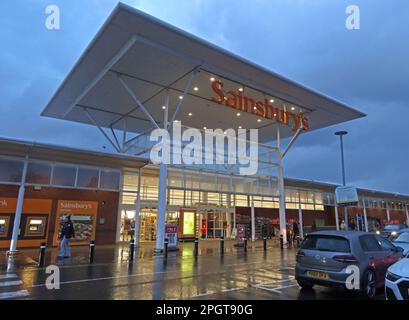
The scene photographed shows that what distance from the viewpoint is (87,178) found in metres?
18.0

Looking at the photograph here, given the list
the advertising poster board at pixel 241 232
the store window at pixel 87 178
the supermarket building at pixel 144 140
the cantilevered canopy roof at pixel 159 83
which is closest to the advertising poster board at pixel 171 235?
the supermarket building at pixel 144 140

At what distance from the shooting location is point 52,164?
16.9m

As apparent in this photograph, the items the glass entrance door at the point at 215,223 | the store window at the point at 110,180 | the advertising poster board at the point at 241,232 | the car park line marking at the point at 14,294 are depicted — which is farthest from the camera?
the glass entrance door at the point at 215,223

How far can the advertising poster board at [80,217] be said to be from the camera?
55.0ft

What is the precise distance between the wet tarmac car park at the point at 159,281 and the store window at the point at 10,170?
193 inches

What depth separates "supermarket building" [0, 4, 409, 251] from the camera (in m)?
14.4

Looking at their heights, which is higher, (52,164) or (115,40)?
(115,40)

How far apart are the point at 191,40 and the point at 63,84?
836cm

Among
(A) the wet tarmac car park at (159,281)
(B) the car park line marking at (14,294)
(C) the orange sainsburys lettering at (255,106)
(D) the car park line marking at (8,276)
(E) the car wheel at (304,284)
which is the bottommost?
(B) the car park line marking at (14,294)

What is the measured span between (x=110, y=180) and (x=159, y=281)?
11674 mm

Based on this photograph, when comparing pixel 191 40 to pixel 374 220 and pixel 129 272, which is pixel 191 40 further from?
pixel 374 220

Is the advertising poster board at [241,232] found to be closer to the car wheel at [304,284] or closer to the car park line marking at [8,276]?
the car wheel at [304,284]

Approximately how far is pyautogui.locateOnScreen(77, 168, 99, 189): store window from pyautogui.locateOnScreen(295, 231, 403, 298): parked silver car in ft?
46.3
